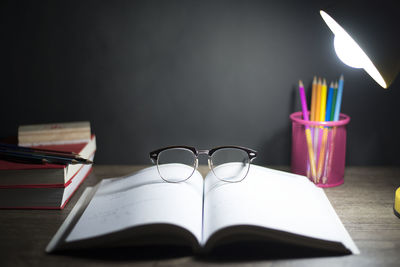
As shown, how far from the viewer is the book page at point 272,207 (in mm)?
725

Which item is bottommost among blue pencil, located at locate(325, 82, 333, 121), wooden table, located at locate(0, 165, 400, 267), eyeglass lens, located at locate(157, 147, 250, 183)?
wooden table, located at locate(0, 165, 400, 267)

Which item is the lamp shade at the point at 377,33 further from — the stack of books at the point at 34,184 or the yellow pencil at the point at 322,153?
the stack of books at the point at 34,184

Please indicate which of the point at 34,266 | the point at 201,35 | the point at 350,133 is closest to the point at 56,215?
the point at 34,266

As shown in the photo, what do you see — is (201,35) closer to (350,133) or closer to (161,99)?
(161,99)

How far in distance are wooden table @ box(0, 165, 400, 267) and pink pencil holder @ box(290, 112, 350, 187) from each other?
4 cm

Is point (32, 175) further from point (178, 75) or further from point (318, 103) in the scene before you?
point (318, 103)

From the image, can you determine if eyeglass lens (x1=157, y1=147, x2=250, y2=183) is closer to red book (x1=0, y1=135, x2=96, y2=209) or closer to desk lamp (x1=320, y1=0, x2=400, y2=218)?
red book (x1=0, y1=135, x2=96, y2=209)

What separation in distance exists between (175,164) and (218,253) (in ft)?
0.90

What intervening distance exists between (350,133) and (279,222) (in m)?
0.55

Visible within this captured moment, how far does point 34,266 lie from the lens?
70 centimetres

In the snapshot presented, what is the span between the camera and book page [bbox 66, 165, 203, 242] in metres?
0.72

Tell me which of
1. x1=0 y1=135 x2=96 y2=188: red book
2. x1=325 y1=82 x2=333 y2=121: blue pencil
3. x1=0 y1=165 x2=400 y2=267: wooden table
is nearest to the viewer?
x1=0 y1=165 x2=400 y2=267: wooden table

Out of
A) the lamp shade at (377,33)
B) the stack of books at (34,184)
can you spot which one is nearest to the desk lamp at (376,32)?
the lamp shade at (377,33)

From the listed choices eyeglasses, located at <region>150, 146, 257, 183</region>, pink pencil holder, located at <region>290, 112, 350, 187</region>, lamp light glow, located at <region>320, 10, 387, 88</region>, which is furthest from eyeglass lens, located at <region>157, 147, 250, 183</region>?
lamp light glow, located at <region>320, 10, 387, 88</region>
